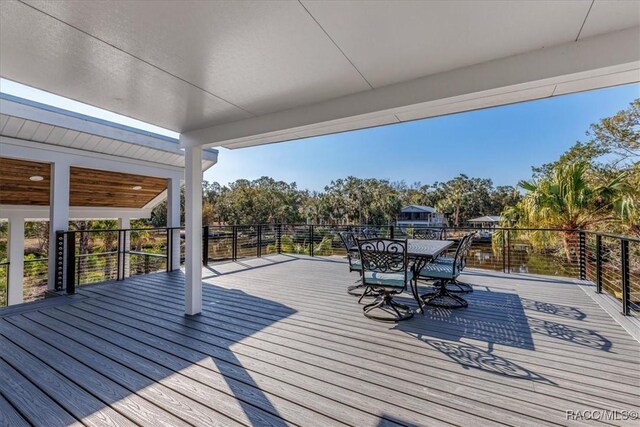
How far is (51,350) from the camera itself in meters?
2.51

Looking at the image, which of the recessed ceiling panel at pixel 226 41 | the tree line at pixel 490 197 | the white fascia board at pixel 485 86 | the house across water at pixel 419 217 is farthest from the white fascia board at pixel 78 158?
the house across water at pixel 419 217

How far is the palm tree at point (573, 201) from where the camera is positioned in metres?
6.21

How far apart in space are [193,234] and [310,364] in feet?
6.83

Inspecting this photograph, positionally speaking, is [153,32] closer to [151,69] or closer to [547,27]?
[151,69]

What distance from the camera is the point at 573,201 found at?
624 cm

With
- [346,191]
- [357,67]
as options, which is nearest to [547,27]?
[357,67]

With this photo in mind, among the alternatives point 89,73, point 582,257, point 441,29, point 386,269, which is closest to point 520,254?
point 582,257

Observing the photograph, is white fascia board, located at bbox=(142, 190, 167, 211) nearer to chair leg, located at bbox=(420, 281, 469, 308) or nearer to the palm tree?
chair leg, located at bbox=(420, 281, 469, 308)

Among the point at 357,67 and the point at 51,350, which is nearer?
the point at 357,67

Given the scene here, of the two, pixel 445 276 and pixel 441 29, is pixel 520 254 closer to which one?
pixel 445 276

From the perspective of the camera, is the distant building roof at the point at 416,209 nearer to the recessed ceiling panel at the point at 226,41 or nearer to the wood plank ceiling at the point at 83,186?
the wood plank ceiling at the point at 83,186

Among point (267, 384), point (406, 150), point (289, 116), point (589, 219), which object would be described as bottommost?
point (267, 384)

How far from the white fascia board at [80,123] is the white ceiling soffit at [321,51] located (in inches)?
76.8

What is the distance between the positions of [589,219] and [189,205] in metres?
7.68
